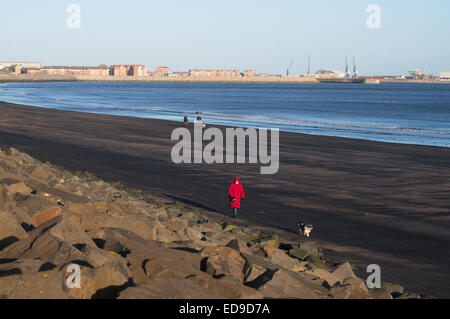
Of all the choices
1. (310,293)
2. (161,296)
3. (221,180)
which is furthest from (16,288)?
(221,180)

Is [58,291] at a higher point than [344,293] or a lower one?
higher

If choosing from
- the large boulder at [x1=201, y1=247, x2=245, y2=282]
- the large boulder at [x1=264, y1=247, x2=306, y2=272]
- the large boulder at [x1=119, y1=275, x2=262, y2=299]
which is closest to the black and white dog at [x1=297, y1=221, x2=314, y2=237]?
the large boulder at [x1=264, y1=247, x2=306, y2=272]

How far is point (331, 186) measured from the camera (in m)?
21.9

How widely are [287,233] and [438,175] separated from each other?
11990mm

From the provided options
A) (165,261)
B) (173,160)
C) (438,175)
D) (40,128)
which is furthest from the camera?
(40,128)

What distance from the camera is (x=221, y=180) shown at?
2283cm

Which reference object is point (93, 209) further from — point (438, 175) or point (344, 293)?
point (438, 175)
